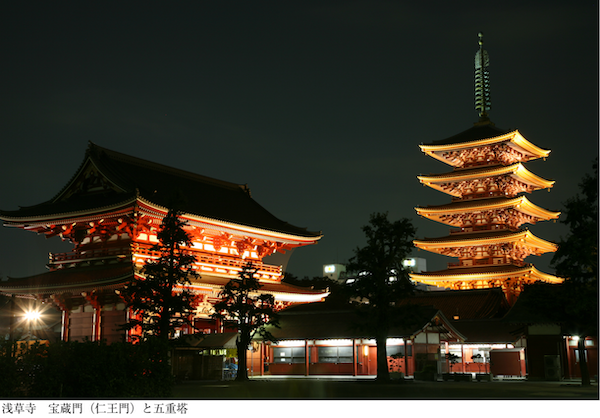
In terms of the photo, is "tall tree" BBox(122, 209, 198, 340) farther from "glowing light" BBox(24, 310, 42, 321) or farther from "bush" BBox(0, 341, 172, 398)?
"glowing light" BBox(24, 310, 42, 321)

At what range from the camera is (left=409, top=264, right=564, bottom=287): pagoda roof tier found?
51000 millimetres

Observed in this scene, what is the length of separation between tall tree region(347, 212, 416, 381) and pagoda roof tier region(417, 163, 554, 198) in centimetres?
2571

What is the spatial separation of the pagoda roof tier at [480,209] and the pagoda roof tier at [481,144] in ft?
14.9

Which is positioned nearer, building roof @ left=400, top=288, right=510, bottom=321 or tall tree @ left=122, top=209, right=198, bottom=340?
tall tree @ left=122, top=209, right=198, bottom=340

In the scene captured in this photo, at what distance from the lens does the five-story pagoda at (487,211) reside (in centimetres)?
5244

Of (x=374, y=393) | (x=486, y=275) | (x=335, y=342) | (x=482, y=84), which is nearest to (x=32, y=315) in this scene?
(x=335, y=342)

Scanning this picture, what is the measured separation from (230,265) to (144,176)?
7.70 m

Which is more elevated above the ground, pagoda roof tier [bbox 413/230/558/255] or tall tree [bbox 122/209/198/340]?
pagoda roof tier [bbox 413/230/558/255]

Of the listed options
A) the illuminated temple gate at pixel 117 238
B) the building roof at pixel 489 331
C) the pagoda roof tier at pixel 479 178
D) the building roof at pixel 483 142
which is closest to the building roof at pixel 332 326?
the illuminated temple gate at pixel 117 238

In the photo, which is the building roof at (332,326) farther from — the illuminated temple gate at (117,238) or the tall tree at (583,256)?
the tall tree at (583,256)

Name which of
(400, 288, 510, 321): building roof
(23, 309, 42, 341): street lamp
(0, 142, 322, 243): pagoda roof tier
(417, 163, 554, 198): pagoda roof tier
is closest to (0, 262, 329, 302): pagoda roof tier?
(0, 142, 322, 243): pagoda roof tier

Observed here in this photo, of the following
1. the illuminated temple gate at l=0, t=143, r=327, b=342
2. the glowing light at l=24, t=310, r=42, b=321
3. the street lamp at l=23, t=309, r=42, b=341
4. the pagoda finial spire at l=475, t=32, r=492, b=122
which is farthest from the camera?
the pagoda finial spire at l=475, t=32, r=492, b=122

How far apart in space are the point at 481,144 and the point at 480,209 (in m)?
5.37

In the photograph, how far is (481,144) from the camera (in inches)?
2138
